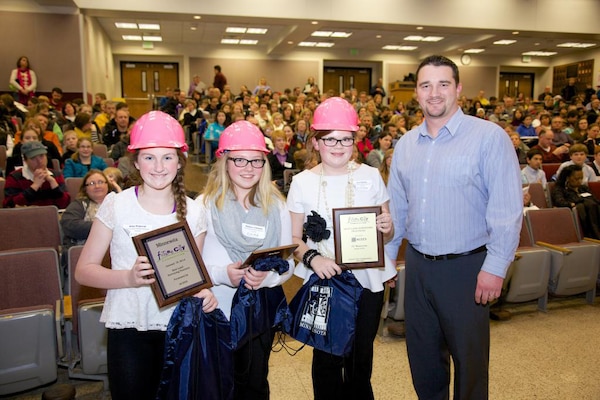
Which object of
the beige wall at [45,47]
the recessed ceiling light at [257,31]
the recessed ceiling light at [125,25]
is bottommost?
the beige wall at [45,47]

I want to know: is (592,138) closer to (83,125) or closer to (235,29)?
(83,125)

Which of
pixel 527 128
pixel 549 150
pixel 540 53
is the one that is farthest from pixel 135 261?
pixel 540 53

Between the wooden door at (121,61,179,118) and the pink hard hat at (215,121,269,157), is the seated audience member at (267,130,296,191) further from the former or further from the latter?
the wooden door at (121,61,179,118)

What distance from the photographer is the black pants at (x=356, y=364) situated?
2176mm

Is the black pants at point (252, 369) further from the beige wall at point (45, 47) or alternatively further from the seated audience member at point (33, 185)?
the beige wall at point (45, 47)

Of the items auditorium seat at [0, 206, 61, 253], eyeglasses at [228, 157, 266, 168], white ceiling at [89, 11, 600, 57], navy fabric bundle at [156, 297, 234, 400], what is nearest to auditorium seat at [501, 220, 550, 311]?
eyeglasses at [228, 157, 266, 168]

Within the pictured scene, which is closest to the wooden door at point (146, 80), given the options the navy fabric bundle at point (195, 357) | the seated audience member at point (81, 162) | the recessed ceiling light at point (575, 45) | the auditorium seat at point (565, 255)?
the seated audience member at point (81, 162)

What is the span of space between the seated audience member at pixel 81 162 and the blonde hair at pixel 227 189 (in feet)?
13.8

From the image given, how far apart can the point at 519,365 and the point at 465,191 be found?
189 centimetres

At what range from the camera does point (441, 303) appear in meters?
2.19

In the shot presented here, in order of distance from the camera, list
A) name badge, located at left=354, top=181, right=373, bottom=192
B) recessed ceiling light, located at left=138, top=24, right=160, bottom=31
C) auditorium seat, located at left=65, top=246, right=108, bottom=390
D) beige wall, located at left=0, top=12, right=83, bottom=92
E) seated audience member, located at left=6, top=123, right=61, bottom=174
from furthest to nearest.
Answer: recessed ceiling light, located at left=138, top=24, right=160, bottom=31
beige wall, located at left=0, top=12, right=83, bottom=92
seated audience member, located at left=6, top=123, right=61, bottom=174
auditorium seat, located at left=65, top=246, right=108, bottom=390
name badge, located at left=354, top=181, right=373, bottom=192

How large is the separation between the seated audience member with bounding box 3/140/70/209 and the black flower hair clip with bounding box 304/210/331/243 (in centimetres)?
364

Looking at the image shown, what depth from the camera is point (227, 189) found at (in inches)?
81.6

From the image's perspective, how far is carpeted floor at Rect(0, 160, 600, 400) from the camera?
3033 millimetres
